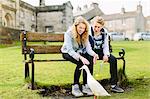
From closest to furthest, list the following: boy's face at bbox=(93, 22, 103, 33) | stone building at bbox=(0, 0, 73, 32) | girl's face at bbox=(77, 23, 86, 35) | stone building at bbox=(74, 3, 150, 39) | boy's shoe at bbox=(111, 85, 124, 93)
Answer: girl's face at bbox=(77, 23, 86, 35), boy's shoe at bbox=(111, 85, 124, 93), boy's face at bbox=(93, 22, 103, 33), stone building at bbox=(0, 0, 73, 32), stone building at bbox=(74, 3, 150, 39)

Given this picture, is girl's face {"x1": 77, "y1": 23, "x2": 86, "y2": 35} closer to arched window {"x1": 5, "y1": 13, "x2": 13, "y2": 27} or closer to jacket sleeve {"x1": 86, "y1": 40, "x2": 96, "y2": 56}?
jacket sleeve {"x1": 86, "y1": 40, "x2": 96, "y2": 56}

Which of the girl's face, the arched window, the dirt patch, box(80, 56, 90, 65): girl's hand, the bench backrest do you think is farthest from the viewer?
the arched window

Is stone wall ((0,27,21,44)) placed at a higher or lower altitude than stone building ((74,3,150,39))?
lower

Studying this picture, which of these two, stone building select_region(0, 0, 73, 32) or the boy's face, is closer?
the boy's face

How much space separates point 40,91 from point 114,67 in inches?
56.4

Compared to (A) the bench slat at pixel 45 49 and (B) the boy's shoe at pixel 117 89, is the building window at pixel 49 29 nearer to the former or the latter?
(A) the bench slat at pixel 45 49

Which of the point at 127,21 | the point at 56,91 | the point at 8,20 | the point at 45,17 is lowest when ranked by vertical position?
the point at 56,91

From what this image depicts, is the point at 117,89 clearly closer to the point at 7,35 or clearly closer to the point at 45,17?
the point at 7,35

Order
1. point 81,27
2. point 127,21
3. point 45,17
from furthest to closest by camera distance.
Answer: point 127,21 → point 45,17 → point 81,27

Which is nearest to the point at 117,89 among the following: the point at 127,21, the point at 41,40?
the point at 41,40

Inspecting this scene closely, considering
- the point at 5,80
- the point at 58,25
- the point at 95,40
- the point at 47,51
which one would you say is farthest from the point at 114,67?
the point at 58,25

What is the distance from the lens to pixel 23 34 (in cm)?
657

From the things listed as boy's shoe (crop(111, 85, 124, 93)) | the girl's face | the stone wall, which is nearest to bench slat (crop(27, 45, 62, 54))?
the girl's face

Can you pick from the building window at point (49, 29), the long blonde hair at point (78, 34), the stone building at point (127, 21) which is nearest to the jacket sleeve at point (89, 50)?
the long blonde hair at point (78, 34)
